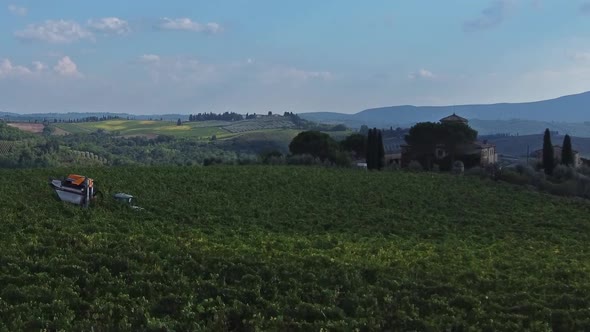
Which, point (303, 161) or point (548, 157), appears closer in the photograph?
point (303, 161)

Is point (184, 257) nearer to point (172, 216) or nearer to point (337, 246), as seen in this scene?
point (337, 246)

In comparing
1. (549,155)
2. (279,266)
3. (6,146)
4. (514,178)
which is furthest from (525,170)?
(6,146)

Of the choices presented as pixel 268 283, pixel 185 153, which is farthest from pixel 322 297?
pixel 185 153

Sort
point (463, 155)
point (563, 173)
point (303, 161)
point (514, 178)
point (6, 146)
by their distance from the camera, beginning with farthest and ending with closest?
point (6, 146), point (463, 155), point (303, 161), point (563, 173), point (514, 178)

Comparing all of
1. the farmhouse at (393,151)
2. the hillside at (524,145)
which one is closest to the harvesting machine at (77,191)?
the farmhouse at (393,151)

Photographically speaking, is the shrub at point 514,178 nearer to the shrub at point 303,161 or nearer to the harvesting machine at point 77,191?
the shrub at point 303,161

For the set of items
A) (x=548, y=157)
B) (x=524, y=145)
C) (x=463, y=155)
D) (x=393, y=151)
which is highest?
(x=548, y=157)

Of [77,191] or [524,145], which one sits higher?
[77,191]

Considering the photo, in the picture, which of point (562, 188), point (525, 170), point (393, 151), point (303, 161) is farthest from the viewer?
point (393, 151)

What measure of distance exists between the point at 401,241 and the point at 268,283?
7.71 metres

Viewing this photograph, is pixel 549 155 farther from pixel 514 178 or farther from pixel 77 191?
pixel 77 191

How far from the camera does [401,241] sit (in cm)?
1739

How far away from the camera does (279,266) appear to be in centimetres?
1170

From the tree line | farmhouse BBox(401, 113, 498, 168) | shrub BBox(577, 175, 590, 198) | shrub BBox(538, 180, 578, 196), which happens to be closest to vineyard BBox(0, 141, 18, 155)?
farmhouse BBox(401, 113, 498, 168)
